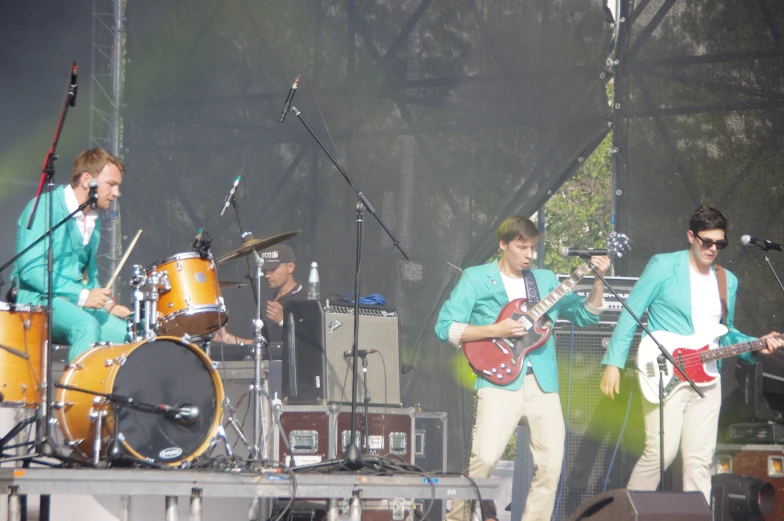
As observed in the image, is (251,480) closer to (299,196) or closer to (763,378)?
(763,378)

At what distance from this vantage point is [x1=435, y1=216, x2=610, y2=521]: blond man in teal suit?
568 centimetres

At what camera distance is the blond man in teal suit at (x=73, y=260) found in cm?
526

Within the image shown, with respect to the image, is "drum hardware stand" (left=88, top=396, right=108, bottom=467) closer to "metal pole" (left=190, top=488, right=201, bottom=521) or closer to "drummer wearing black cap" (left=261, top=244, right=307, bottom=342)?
"metal pole" (left=190, top=488, right=201, bottom=521)

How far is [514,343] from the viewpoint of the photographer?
584cm

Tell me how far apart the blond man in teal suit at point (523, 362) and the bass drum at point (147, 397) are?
5.11 feet

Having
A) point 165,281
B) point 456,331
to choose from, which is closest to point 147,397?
point 165,281

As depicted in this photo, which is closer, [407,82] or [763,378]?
[763,378]

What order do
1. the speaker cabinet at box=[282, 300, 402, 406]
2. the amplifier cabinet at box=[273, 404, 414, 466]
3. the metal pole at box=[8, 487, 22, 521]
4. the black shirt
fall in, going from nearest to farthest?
the metal pole at box=[8, 487, 22, 521] → the amplifier cabinet at box=[273, 404, 414, 466] → the speaker cabinet at box=[282, 300, 402, 406] → the black shirt

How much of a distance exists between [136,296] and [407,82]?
12.6ft

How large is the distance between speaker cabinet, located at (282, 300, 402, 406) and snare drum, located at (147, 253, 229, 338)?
0.80 m

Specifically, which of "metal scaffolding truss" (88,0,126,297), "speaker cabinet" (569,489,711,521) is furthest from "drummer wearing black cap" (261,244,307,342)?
"speaker cabinet" (569,489,711,521)

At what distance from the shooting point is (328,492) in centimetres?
452

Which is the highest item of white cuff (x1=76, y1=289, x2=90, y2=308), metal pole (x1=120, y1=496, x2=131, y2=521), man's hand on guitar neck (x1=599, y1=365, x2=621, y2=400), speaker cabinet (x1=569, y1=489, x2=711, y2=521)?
white cuff (x1=76, y1=289, x2=90, y2=308)

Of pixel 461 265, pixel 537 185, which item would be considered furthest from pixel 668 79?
pixel 461 265
